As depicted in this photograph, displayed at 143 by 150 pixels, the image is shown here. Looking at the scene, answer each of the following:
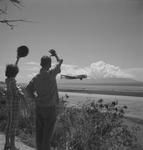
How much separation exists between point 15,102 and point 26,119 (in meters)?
2.28

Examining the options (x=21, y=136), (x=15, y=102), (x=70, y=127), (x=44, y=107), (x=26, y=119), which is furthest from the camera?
(x=26, y=119)

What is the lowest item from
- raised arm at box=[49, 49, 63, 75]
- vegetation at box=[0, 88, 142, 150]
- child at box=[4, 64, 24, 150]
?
vegetation at box=[0, 88, 142, 150]

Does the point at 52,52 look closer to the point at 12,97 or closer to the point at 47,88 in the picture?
the point at 47,88

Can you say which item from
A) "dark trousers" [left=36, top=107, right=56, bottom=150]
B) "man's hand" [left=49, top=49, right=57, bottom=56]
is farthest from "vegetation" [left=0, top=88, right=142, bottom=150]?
"man's hand" [left=49, top=49, right=57, bottom=56]

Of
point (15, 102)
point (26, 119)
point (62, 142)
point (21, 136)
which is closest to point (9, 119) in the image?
point (15, 102)

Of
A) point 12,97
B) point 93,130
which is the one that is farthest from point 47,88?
point 93,130

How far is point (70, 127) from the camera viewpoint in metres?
5.39

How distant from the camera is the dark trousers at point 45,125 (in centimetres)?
380

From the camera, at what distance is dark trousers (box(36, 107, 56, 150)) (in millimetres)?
3801

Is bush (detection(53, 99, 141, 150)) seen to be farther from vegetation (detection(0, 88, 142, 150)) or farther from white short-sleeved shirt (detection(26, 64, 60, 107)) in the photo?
white short-sleeved shirt (detection(26, 64, 60, 107))

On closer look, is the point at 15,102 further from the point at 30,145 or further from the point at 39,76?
the point at 30,145

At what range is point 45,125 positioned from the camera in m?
3.82

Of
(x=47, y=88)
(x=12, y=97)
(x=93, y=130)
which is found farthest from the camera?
(x=93, y=130)

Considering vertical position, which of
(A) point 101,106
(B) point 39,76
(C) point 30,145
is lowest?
(C) point 30,145
